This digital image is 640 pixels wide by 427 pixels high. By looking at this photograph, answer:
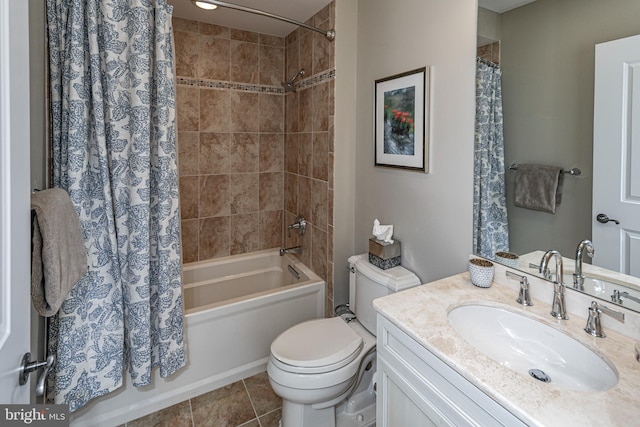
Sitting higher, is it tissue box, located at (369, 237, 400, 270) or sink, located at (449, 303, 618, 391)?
tissue box, located at (369, 237, 400, 270)

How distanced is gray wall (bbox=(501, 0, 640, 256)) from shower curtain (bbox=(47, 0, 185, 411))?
64.3 inches

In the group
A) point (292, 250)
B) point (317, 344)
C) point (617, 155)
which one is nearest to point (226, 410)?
point (317, 344)

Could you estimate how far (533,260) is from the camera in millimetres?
1287

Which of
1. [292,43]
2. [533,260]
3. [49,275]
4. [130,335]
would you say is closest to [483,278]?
[533,260]

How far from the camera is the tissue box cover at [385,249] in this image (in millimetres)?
1825

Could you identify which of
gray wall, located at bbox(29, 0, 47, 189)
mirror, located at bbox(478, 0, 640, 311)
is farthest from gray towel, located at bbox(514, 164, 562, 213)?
gray wall, located at bbox(29, 0, 47, 189)

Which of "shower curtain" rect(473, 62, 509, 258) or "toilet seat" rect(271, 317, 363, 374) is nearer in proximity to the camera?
"shower curtain" rect(473, 62, 509, 258)

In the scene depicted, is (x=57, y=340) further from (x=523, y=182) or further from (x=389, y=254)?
(x=523, y=182)

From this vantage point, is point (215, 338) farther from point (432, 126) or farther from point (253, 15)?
point (253, 15)

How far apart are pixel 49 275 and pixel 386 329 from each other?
111 centimetres

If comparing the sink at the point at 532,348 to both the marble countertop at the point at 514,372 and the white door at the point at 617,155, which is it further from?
the white door at the point at 617,155

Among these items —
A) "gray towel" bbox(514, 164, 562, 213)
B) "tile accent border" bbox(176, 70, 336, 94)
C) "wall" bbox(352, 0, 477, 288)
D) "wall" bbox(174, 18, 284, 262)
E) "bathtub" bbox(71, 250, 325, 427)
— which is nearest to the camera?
"gray towel" bbox(514, 164, 562, 213)

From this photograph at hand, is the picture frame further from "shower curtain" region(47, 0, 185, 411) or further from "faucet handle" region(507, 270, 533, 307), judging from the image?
"shower curtain" region(47, 0, 185, 411)

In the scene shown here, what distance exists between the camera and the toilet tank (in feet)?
5.54
